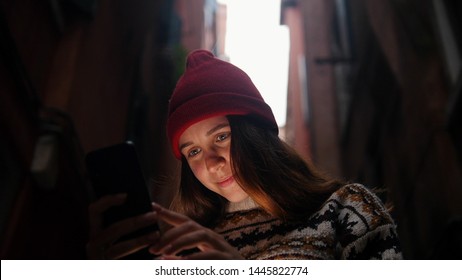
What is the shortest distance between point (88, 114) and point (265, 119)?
1907 millimetres

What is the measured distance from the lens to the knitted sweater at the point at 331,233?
1.53m

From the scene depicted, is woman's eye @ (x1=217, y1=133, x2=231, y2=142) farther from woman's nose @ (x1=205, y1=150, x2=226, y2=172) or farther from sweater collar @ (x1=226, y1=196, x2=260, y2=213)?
sweater collar @ (x1=226, y1=196, x2=260, y2=213)

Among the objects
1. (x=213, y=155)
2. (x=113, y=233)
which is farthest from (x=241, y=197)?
(x=113, y=233)

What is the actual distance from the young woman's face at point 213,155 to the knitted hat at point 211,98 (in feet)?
0.09

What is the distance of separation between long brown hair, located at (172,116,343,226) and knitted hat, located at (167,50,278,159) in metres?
0.03

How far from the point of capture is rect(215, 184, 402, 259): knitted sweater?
1.53 metres

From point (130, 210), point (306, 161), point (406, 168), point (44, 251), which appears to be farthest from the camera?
point (406, 168)

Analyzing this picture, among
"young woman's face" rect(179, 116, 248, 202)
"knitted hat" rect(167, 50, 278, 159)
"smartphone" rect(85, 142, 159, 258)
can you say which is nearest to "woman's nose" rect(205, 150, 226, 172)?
"young woman's face" rect(179, 116, 248, 202)

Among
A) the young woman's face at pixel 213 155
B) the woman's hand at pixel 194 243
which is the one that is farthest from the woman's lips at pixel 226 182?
the woman's hand at pixel 194 243

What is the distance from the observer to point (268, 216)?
1.68 m

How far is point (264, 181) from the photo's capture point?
1750mm
